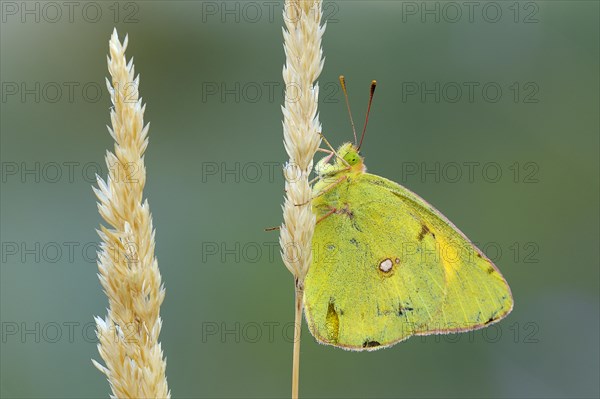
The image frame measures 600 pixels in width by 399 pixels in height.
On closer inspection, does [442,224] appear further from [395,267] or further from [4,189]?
[4,189]

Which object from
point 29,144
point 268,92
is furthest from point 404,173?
point 29,144

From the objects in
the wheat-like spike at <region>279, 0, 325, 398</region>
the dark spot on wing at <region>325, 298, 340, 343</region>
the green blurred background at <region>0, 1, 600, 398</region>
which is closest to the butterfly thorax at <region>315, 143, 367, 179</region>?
the dark spot on wing at <region>325, 298, 340, 343</region>

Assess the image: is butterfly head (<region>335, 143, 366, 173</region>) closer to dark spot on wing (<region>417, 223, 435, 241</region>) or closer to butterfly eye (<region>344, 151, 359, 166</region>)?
butterfly eye (<region>344, 151, 359, 166</region>)

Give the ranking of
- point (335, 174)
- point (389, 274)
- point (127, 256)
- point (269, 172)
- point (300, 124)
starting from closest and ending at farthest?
point (127, 256) → point (300, 124) → point (335, 174) → point (389, 274) → point (269, 172)

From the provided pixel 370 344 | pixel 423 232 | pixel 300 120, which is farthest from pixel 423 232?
pixel 300 120

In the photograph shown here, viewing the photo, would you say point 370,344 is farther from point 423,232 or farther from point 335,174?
point 335,174

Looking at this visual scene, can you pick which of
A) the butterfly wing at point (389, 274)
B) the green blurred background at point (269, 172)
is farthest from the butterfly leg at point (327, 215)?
the green blurred background at point (269, 172)
